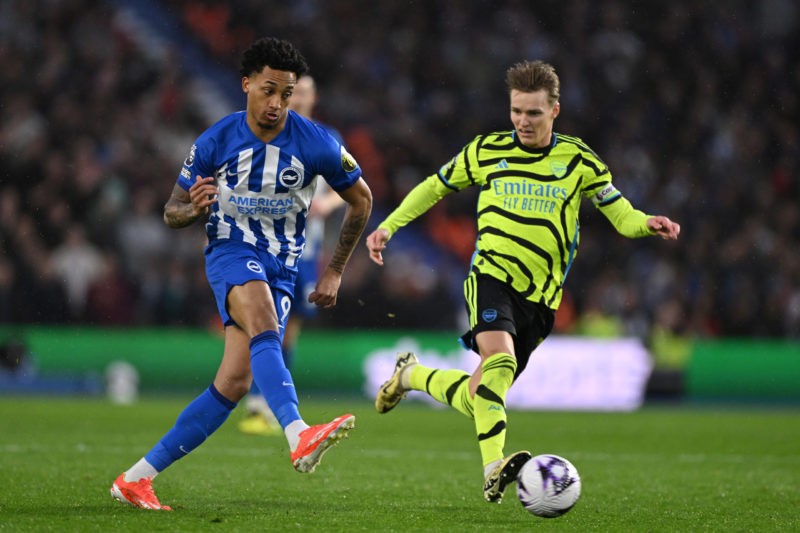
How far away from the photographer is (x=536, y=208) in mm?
6000

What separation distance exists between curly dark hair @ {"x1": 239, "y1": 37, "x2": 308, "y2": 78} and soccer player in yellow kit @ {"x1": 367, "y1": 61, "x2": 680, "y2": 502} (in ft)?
3.13

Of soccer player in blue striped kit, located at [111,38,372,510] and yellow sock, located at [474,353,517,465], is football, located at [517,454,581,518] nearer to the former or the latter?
yellow sock, located at [474,353,517,465]

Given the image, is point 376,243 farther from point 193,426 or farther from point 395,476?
point 395,476

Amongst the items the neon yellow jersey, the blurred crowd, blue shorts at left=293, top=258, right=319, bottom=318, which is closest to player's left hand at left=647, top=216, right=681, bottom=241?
the neon yellow jersey

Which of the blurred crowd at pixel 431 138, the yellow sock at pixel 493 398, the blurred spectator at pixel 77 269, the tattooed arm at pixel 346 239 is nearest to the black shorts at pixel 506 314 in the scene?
the yellow sock at pixel 493 398

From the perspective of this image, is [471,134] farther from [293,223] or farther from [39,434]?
[293,223]

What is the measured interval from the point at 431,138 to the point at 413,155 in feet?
1.66

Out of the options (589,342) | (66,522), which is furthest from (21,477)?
(589,342)

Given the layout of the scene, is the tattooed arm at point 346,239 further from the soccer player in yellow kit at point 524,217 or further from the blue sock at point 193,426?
the blue sock at point 193,426

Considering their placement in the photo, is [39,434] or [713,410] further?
[713,410]

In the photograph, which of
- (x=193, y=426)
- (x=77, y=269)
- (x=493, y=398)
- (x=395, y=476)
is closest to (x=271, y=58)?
(x=193, y=426)

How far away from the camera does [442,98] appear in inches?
749

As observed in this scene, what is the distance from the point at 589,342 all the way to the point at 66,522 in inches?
410

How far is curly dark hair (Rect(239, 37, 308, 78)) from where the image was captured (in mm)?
5332
